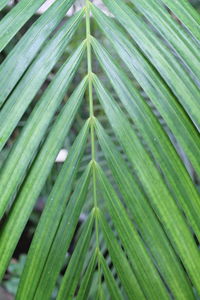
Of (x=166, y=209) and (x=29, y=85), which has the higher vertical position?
(x=29, y=85)

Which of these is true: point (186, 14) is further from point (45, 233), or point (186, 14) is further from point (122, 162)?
point (45, 233)

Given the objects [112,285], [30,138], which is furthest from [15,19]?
[112,285]

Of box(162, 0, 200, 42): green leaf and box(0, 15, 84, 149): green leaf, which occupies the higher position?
box(0, 15, 84, 149): green leaf

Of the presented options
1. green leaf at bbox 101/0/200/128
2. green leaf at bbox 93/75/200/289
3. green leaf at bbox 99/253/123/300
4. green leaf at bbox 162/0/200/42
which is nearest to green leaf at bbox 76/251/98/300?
green leaf at bbox 99/253/123/300

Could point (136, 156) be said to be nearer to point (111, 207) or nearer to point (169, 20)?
point (111, 207)

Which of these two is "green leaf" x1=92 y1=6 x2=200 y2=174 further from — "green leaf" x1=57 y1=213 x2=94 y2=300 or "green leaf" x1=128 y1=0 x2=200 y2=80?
"green leaf" x1=57 y1=213 x2=94 y2=300

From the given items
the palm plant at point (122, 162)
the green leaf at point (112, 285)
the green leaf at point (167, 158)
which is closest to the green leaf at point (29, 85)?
the palm plant at point (122, 162)
